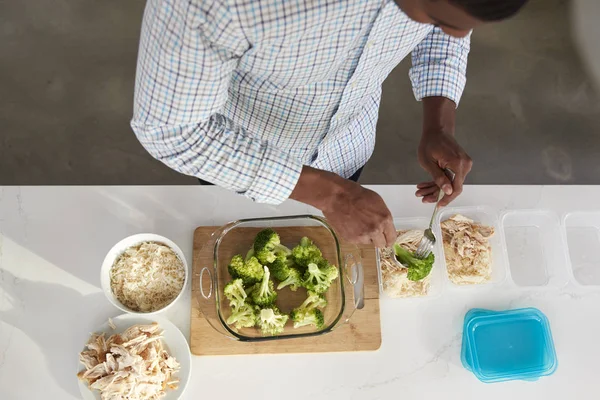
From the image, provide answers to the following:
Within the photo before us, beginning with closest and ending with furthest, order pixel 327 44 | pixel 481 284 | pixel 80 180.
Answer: pixel 327 44
pixel 481 284
pixel 80 180

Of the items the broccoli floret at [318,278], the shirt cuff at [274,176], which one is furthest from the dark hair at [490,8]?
the broccoli floret at [318,278]

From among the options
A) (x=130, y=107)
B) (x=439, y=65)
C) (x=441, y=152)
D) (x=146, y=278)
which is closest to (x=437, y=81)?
(x=439, y=65)

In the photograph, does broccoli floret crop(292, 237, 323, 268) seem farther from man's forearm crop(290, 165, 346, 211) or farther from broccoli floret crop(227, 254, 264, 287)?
man's forearm crop(290, 165, 346, 211)

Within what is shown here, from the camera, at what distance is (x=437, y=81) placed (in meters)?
1.31

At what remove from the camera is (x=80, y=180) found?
251cm

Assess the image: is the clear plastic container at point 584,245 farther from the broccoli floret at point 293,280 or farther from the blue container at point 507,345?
the broccoli floret at point 293,280

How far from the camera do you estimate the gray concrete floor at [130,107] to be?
2.55 meters

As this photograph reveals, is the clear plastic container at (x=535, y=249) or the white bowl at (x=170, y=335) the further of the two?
the clear plastic container at (x=535, y=249)

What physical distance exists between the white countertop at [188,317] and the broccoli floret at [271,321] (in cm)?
Answer: 11

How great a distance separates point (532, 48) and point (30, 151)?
278 centimetres

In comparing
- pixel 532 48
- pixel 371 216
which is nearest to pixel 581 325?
pixel 371 216

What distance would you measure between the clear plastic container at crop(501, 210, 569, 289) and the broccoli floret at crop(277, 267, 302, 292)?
65 centimetres

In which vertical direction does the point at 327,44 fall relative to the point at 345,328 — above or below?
above

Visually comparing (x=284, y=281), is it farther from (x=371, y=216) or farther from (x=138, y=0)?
(x=138, y=0)
